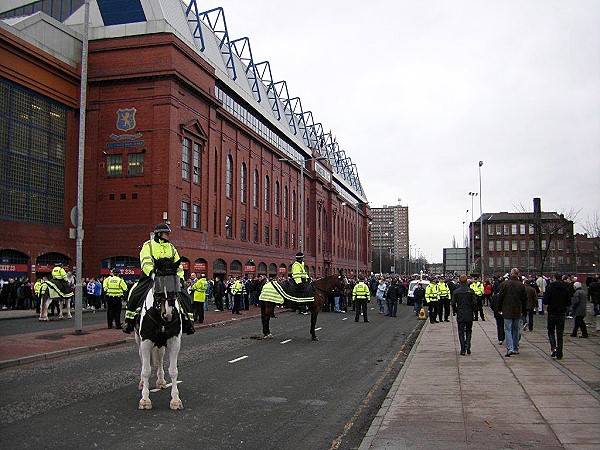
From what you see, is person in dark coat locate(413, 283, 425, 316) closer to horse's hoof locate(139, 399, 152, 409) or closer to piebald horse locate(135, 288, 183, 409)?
piebald horse locate(135, 288, 183, 409)

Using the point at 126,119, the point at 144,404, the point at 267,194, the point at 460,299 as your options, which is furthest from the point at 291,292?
the point at 267,194

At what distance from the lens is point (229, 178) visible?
5484 centimetres

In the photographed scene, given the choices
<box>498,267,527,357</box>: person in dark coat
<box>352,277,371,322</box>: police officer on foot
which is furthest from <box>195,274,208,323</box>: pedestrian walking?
<box>498,267,527,357</box>: person in dark coat

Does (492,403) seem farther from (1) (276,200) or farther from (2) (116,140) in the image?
(1) (276,200)

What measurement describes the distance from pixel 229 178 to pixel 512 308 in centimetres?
4288

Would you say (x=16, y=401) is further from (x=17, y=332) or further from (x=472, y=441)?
(x=17, y=332)

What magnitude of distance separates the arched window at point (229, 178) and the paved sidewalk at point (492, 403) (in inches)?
1600

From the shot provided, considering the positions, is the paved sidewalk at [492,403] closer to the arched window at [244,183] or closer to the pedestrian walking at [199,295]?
the pedestrian walking at [199,295]

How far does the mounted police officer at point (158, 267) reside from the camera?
27.9 ft

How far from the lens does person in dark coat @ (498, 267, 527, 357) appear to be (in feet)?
45.7

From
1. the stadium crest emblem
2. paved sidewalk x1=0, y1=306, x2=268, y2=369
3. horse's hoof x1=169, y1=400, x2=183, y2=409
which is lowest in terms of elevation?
paved sidewalk x1=0, y1=306, x2=268, y2=369

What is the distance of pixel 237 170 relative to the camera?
55.9m

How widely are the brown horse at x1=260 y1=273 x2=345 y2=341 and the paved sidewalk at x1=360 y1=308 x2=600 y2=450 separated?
442 cm

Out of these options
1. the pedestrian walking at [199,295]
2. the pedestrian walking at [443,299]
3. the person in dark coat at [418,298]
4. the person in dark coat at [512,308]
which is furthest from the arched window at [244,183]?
the person in dark coat at [512,308]
